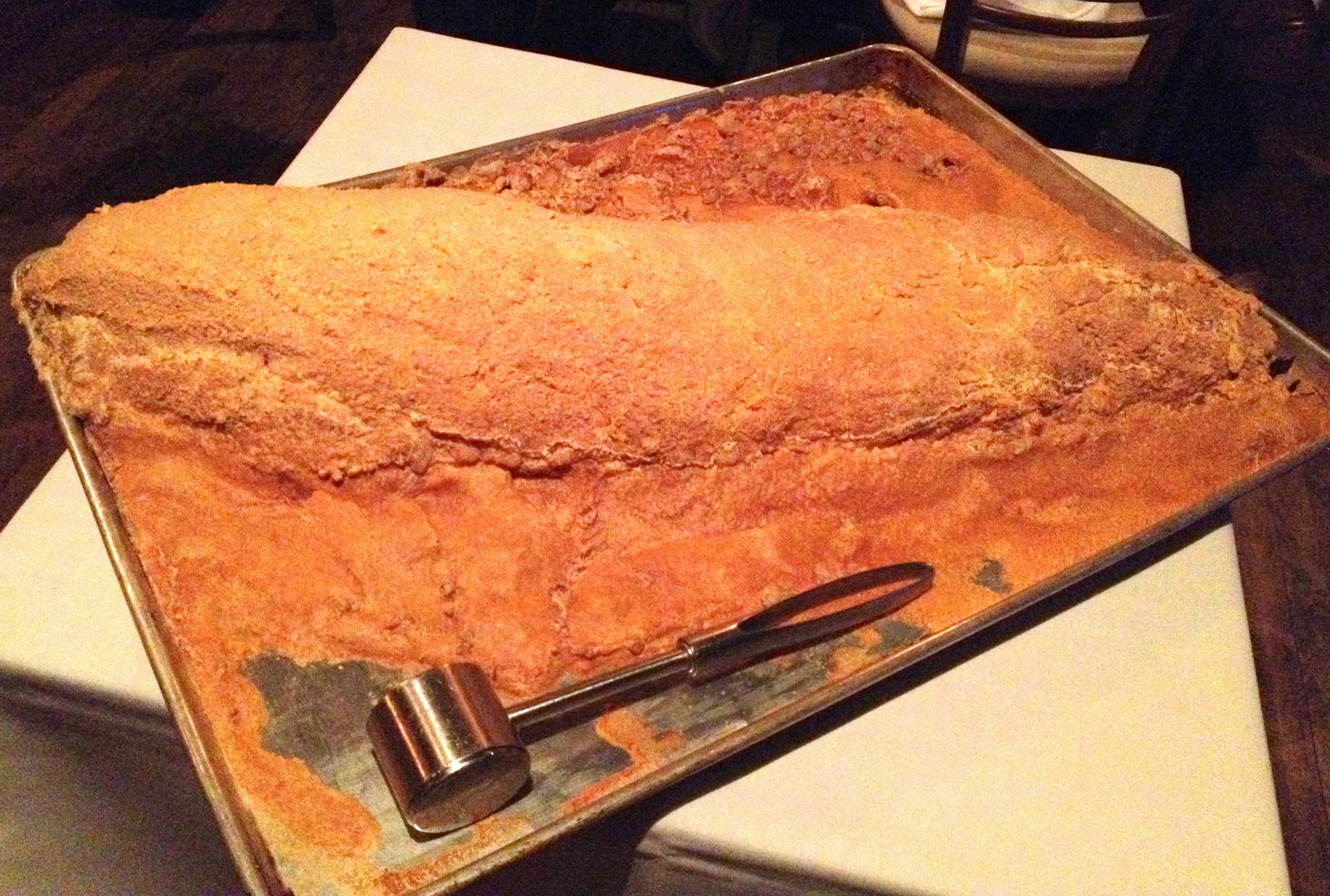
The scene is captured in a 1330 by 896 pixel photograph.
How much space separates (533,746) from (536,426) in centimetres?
27

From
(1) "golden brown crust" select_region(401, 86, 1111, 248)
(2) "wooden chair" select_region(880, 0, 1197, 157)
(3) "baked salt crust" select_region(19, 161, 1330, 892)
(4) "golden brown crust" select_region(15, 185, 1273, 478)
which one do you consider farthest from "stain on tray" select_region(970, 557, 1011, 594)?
(2) "wooden chair" select_region(880, 0, 1197, 157)

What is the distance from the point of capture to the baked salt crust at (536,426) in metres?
0.79

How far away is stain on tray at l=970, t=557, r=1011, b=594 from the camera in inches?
34.8

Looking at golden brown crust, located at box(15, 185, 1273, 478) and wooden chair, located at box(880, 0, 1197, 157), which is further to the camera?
wooden chair, located at box(880, 0, 1197, 157)

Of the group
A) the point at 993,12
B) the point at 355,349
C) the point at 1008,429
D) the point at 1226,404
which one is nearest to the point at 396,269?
the point at 355,349

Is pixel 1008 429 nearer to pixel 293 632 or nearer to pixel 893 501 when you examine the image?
pixel 893 501

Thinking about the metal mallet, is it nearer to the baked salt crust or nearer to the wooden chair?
the baked salt crust

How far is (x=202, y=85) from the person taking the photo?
2.25 meters

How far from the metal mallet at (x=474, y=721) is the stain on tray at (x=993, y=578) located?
0.23m

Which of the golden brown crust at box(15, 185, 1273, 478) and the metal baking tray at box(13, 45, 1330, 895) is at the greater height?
the golden brown crust at box(15, 185, 1273, 478)

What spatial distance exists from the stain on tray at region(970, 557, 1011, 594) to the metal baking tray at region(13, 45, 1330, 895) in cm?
3

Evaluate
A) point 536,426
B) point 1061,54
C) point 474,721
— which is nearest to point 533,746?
point 474,721

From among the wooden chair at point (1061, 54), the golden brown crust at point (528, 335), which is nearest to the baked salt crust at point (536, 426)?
the golden brown crust at point (528, 335)

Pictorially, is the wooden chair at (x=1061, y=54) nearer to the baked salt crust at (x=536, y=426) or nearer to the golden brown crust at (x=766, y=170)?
the golden brown crust at (x=766, y=170)
